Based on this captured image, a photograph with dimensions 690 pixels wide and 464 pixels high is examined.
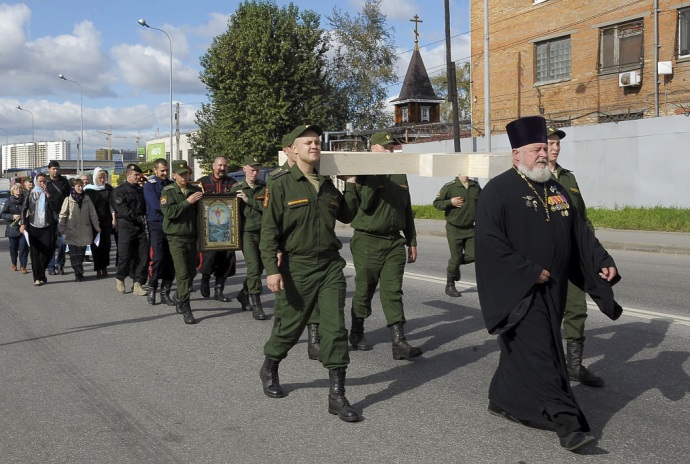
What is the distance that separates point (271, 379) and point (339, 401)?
2.49 feet

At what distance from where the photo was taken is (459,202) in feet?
31.7

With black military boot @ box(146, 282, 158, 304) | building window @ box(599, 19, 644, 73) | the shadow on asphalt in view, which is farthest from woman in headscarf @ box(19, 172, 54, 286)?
building window @ box(599, 19, 644, 73)

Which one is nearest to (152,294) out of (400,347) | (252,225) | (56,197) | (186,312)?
(186,312)

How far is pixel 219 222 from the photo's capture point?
9539 millimetres

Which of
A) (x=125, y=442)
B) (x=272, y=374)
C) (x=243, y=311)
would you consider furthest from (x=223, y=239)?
(x=125, y=442)

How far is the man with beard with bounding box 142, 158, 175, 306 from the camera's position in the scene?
10344 millimetres

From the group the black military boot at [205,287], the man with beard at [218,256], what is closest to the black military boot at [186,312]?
the man with beard at [218,256]

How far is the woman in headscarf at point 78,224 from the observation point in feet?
44.0

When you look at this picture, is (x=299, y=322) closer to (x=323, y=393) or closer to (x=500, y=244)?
(x=323, y=393)

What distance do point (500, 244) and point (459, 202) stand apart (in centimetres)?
484

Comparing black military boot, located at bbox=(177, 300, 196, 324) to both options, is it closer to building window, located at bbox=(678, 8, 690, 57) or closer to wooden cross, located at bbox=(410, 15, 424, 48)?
building window, located at bbox=(678, 8, 690, 57)

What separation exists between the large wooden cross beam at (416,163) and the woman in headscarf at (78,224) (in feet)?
29.3

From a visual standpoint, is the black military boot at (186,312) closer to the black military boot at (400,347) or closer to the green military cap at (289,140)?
the black military boot at (400,347)

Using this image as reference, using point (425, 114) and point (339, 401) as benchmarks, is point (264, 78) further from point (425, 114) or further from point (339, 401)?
point (339, 401)
